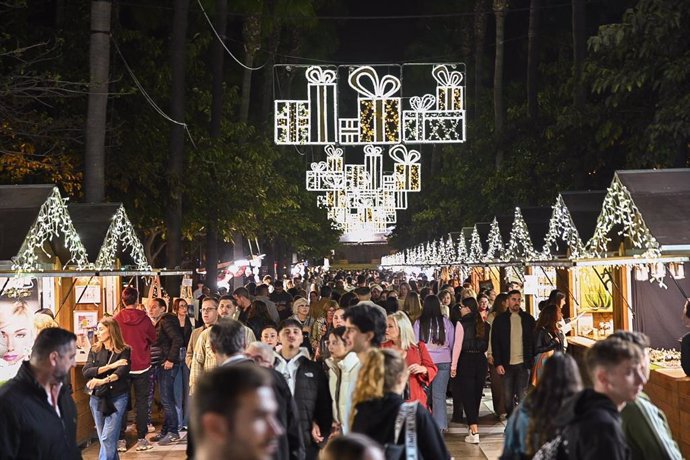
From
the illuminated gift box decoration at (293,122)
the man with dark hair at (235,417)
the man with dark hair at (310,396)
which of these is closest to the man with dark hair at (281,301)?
the illuminated gift box decoration at (293,122)

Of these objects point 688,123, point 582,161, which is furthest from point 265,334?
point 582,161

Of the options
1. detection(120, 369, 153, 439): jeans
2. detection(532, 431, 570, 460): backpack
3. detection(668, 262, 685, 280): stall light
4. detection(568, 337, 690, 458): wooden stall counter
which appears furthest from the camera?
detection(120, 369, 153, 439): jeans

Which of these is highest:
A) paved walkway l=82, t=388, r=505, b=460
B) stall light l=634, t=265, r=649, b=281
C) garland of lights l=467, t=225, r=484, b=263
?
Answer: garland of lights l=467, t=225, r=484, b=263

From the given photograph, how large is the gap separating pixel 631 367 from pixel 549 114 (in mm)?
27200

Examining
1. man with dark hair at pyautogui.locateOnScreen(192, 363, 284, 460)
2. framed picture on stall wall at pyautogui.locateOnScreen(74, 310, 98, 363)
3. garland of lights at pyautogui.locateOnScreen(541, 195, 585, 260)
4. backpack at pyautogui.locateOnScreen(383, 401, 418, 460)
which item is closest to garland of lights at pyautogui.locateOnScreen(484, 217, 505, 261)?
garland of lights at pyautogui.locateOnScreen(541, 195, 585, 260)

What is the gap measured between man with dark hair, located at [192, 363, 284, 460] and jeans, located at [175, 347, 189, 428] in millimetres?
11896

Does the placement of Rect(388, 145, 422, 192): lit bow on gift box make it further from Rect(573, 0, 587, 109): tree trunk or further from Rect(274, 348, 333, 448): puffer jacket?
Rect(274, 348, 333, 448): puffer jacket

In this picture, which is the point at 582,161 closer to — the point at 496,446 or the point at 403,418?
the point at 496,446

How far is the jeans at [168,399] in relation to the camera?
48.6ft

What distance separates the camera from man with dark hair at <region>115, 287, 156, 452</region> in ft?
44.7

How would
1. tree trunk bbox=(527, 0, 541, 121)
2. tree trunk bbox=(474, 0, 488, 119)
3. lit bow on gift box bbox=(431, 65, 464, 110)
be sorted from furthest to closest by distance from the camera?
1. tree trunk bbox=(474, 0, 488, 119)
2. tree trunk bbox=(527, 0, 541, 121)
3. lit bow on gift box bbox=(431, 65, 464, 110)

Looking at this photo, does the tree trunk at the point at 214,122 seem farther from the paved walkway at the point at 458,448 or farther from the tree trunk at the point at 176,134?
A: the paved walkway at the point at 458,448

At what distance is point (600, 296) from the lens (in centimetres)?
1769

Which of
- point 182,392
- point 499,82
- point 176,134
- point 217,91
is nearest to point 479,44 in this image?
point 499,82
